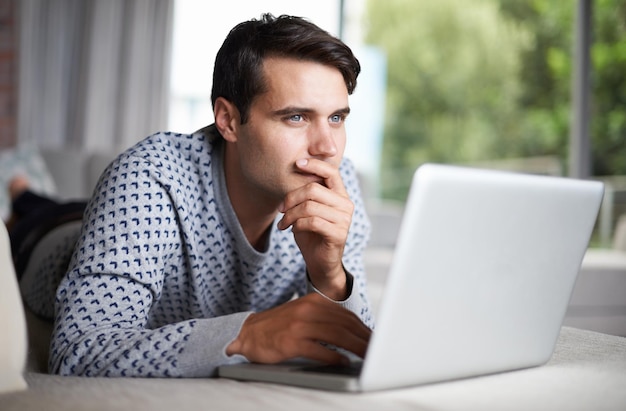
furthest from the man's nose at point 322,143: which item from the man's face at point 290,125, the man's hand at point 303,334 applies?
the man's hand at point 303,334

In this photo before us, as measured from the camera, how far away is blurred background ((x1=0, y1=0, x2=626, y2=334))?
17.2ft

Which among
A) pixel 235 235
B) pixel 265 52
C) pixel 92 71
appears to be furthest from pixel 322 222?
pixel 92 71

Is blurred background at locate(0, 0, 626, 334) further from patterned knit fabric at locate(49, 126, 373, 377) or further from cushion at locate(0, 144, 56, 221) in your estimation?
patterned knit fabric at locate(49, 126, 373, 377)

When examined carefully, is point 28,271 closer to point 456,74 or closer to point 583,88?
point 583,88

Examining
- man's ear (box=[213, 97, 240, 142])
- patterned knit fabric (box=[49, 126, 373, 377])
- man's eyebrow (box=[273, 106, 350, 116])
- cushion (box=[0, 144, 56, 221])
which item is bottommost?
cushion (box=[0, 144, 56, 221])

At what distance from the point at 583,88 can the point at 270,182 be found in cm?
416

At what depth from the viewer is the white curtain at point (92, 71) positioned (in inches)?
211

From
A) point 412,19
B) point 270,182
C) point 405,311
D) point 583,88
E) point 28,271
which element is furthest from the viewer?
point 412,19

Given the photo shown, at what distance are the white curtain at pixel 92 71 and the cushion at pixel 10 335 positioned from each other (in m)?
4.63

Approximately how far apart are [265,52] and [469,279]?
85 cm

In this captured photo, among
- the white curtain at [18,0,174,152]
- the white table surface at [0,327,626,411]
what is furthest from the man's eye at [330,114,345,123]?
the white curtain at [18,0,174,152]

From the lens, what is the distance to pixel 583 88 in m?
5.21

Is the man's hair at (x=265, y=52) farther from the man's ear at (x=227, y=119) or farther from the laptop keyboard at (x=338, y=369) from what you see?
the laptop keyboard at (x=338, y=369)

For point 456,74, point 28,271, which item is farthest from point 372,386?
point 456,74
